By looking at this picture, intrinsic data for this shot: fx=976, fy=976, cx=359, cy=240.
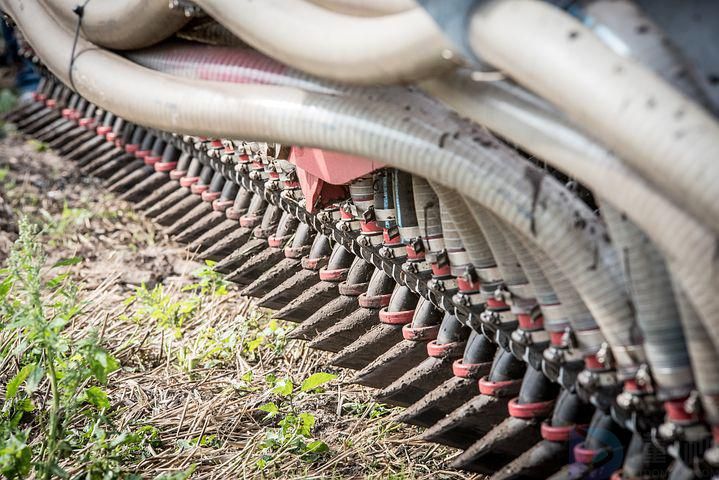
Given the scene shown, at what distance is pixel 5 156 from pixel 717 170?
4903 mm

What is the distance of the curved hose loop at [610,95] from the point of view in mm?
1131

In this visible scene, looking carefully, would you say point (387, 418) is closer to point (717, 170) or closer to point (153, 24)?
point (153, 24)

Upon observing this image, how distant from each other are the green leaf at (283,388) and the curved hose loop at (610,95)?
5.19 ft

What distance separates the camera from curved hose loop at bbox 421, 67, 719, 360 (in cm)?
123

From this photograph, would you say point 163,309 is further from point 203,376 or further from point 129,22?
point 129,22

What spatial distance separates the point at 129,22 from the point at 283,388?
107 cm

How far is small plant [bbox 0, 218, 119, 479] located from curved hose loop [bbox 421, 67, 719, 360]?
1.15 m

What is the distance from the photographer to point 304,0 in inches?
66.2

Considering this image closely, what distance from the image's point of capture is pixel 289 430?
2.47 m

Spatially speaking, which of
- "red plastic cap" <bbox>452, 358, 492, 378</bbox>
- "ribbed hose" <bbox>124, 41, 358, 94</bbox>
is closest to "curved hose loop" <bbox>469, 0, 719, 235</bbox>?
"ribbed hose" <bbox>124, 41, 358, 94</bbox>

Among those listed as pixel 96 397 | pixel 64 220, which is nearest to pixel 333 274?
pixel 96 397

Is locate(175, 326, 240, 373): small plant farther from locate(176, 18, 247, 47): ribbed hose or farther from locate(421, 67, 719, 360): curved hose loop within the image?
locate(421, 67, 719, 360): curved hose loop

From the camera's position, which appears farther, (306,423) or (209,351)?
(209,351)

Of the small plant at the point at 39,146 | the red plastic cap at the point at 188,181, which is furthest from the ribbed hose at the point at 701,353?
the small plant at the point at 39,146
